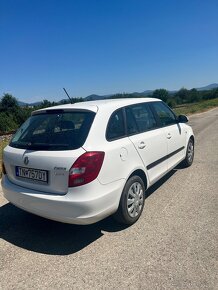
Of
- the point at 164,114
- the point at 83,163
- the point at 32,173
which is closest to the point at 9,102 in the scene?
the point at 164,114

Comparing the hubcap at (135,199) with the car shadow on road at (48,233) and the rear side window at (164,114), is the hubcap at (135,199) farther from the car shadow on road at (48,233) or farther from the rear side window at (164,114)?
the rear side window at (164,114)

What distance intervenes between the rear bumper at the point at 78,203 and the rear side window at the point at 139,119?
0.93 m

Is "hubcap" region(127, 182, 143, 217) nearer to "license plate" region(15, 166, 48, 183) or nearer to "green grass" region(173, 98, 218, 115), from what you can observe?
"license plate" region(15, 166, 48, 183)

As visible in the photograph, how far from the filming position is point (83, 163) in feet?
10.3

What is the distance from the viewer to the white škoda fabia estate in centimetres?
316

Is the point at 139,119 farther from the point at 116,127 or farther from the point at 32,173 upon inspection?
the point at 32,173

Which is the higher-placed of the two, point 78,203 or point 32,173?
point 32,173

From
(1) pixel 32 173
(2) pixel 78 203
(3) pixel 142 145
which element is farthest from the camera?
(3) pixel 142 145

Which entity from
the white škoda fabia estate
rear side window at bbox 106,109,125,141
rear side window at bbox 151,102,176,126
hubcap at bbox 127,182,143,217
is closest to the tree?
rear side window at bbox 151,102,176,126

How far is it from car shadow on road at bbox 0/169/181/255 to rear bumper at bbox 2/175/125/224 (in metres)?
0.43

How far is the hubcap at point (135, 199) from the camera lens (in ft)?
12.5

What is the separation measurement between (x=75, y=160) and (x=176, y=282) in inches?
62.2

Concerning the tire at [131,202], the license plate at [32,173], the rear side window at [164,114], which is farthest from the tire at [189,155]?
the license plate at [32,173]

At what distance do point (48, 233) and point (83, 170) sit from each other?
1.27 m
